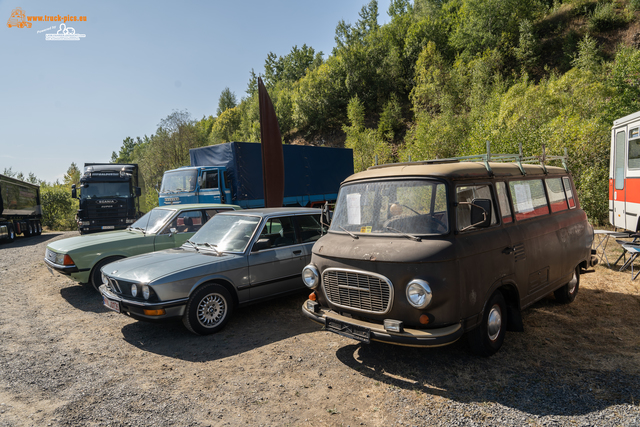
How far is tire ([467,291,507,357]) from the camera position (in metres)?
4.08

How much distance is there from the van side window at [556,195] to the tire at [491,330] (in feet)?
6.84

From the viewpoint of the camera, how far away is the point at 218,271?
216 inches

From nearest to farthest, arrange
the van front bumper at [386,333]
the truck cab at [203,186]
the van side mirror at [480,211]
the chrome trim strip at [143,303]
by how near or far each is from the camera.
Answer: the van front bumper at [386,333], the van side mirror at [480,211], the chrome trim strip at [143,303], the truck cab at [203,186]

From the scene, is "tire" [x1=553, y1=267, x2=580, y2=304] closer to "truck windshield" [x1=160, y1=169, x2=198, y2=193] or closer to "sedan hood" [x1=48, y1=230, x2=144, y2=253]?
"sedan hood" [x1=48, y1=230, x2=144, y2=253]

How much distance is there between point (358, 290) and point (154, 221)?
19.1 feet

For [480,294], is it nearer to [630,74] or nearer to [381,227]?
[381,227]

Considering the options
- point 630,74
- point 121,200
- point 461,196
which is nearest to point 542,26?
point 630,74

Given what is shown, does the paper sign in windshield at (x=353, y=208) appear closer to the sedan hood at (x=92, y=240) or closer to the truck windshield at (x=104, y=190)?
the sedan hood at (x=92, y=240)

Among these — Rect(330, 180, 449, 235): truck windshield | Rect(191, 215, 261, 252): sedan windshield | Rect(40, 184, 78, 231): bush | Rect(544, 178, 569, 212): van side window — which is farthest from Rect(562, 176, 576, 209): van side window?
Rect(40, 184, 78, 231): bush

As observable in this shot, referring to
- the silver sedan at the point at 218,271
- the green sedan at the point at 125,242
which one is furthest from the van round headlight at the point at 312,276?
the green sedan at the point at 125,242

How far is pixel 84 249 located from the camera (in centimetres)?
726

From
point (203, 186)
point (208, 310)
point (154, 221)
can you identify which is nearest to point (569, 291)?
point (208, 310)

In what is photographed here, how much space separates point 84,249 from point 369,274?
6089 millimetres

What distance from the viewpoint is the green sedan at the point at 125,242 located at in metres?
7.22
